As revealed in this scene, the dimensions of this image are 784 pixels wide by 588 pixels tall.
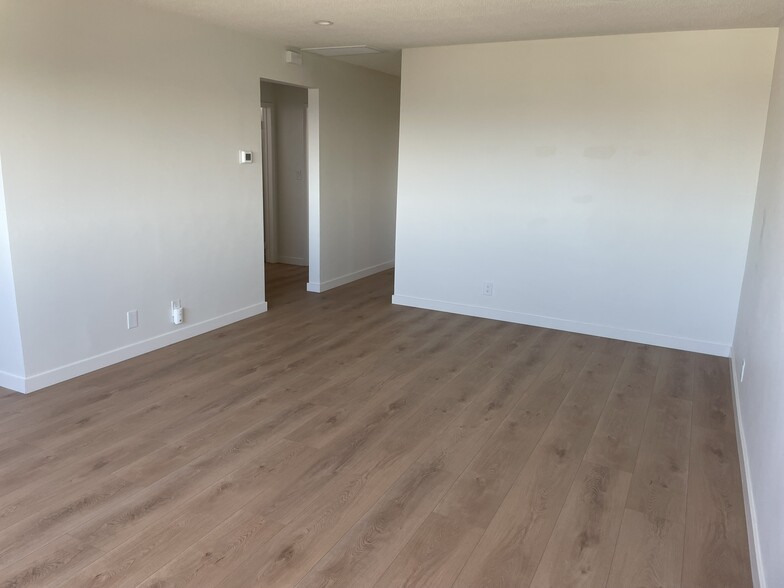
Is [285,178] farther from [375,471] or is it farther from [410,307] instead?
[375,471]

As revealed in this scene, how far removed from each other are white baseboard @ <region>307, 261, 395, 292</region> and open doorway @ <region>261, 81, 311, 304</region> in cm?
60

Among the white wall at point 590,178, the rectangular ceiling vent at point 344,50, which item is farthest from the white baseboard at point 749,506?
the rectangular ceiling vent at point 344,50

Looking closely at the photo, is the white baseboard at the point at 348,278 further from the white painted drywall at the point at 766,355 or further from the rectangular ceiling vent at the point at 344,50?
the white painted drywall at the point at 766,355

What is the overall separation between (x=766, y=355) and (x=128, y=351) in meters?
3.77

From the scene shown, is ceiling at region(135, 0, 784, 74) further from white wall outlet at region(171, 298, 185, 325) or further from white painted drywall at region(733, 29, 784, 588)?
white wall outlet at region(171, 298, 185, 325)

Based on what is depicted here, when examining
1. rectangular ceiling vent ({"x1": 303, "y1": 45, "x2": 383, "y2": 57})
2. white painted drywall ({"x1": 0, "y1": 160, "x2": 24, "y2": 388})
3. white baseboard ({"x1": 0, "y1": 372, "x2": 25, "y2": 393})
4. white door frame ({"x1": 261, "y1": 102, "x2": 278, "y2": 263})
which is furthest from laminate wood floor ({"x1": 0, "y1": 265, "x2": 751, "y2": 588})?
white door frame ({"x1": 261, "y1": 102, "x2": 278, "y2": 263})

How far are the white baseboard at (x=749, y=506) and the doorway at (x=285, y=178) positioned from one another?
16.0ft

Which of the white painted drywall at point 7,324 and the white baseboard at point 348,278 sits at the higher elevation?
the white painted drywall at point 7,324

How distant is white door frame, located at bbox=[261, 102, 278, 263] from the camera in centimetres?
736

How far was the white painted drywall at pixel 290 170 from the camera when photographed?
7.24 metres

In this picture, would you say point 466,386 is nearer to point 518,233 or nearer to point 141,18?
point 518,233

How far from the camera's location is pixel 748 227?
13.9 feet

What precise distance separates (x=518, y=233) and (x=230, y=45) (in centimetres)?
278

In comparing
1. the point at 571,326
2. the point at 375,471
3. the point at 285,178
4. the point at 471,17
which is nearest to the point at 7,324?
the point at 375,471
